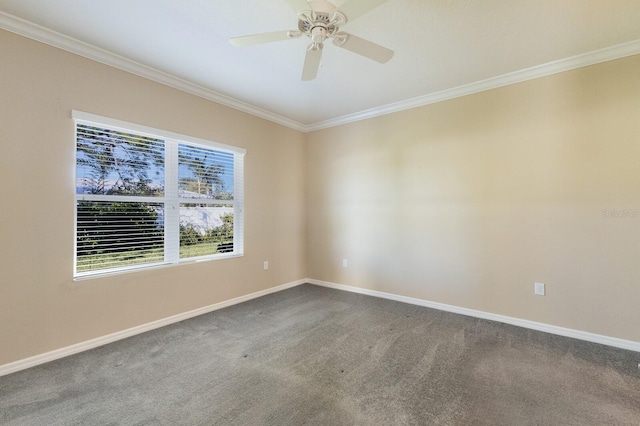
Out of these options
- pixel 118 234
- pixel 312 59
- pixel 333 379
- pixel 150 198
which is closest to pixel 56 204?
pixel 118 234

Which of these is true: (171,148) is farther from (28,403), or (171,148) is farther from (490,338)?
(490,338)

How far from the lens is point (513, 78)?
2863mm

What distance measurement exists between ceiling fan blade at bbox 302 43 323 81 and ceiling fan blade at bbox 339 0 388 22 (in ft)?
1.07

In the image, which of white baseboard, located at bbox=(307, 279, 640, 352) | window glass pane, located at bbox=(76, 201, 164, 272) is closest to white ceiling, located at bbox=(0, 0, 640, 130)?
window glass pane, located at bbox=(76, 201, 164, 272)

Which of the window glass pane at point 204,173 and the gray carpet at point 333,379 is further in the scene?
the window glass pane at point 204,173

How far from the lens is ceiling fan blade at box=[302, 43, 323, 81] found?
6.20ft

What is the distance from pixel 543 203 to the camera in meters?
2.76

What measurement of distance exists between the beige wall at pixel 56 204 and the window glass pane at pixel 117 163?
0.39 feet

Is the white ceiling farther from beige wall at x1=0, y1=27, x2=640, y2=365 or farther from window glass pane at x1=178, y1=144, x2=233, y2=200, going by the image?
window glass pane at x1=178, y1=144, x2=233, y2=200

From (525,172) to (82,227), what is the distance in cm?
428

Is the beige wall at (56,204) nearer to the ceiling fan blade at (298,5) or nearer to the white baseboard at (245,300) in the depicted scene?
the white baseboard at (245,300)

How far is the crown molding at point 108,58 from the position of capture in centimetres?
208

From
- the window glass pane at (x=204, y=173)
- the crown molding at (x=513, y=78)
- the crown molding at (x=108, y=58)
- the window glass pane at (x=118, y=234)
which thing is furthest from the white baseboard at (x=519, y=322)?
the crown molding at (x=108, y=58)

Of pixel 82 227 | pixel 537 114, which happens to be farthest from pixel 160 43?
pixel 537 114
